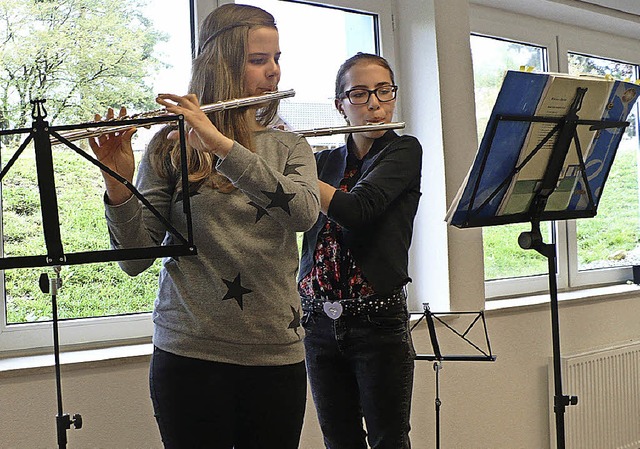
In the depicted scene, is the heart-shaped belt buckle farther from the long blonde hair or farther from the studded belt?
the long blonde hair

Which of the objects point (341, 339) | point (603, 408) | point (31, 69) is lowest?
point (603, 408)

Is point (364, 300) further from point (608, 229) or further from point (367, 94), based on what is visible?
point (608, 229)

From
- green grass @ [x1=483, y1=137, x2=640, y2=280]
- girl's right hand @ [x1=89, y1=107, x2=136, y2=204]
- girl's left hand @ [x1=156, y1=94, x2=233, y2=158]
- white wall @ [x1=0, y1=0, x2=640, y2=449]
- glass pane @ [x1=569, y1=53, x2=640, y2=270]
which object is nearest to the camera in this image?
girl's left hand @ [x1=156, y1=94, x2=233, y2=158]

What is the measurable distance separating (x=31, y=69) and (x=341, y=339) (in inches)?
43.8

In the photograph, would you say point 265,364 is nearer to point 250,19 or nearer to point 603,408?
point 250,19

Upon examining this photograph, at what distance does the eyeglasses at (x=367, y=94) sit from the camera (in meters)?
1.96

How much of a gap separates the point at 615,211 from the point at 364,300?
2.36m

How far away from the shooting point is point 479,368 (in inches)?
111

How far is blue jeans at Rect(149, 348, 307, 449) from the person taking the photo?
129 cm

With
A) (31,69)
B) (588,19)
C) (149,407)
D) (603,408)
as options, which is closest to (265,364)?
(149,407)

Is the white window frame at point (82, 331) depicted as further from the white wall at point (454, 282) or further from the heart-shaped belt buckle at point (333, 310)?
the heart-shaped belt buckle at point (333, 310)

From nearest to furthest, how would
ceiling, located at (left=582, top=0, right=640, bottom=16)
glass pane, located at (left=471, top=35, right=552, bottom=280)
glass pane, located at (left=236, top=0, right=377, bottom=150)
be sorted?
glass pane, located at (left=236, top=0, right=377, bottom=150) < glass pane, located at (left=471, top=35, right=552, bottom=280) < ceiling, located at (left=582, top=0, right=640, bottom=16)

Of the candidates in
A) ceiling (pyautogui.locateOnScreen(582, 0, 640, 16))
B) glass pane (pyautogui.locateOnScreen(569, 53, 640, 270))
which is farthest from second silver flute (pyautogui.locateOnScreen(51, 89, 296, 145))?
glass pane (pyautogui.locateOnScreen(569, 53, 640, 270))

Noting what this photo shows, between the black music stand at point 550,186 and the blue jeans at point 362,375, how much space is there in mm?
321
